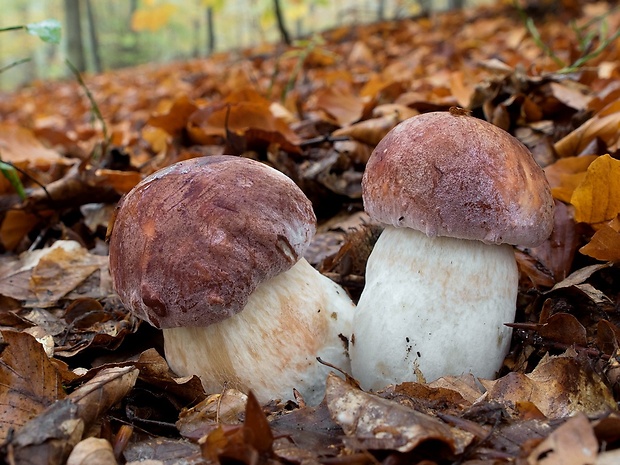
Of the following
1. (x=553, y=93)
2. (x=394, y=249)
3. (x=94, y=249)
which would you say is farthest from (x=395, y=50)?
(x=394, y=249)

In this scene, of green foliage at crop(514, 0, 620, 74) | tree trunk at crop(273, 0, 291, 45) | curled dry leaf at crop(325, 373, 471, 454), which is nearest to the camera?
curled dry leaf at crop(325, 373, 471, 454)

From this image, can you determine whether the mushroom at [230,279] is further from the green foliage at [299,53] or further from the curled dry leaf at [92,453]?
the green foliage at [299,53]

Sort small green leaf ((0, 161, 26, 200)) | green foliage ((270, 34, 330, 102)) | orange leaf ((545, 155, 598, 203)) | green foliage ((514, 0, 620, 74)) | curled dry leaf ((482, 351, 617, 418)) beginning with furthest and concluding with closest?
green foliage ((270, 34, 330, 102)), green foliage ((514, 0, 620, 74)), small green leaf ((0, 161, 26, 200)), orange leaf ((545, 155, 598, 203)), curled dry leaf ((482, 351, 617, 418))

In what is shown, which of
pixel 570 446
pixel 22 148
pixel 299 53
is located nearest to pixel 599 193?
pixel 570 446

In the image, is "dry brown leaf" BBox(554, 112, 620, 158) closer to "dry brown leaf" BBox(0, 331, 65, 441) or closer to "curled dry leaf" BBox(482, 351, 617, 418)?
"curled dry leaf" BBox(482, 351, 617, 418)

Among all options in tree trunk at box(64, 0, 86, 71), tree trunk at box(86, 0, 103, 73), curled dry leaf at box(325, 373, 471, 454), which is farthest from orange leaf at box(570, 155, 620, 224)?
tree trunk at box(86, 0, 103, 73)

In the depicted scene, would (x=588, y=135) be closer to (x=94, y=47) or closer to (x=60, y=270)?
(x=60, y=270)
